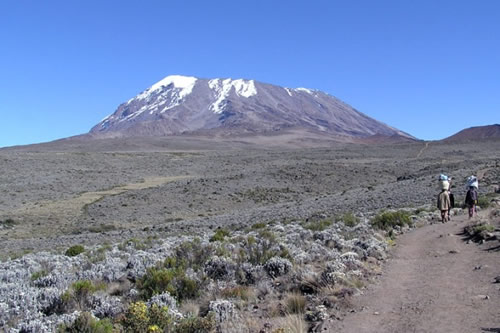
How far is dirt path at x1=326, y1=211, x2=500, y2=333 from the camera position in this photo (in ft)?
17.0

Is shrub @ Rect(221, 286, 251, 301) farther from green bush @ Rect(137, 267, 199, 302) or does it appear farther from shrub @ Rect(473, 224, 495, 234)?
shrub @ Rect(473, 224, 495, 234)

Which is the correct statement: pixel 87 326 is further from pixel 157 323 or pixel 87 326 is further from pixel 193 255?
pixel 193 255

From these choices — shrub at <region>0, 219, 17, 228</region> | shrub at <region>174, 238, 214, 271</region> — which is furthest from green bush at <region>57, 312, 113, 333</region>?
shrub at <region>0, 219, 17, 228</region>

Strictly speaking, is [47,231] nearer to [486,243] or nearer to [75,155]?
[486,243]

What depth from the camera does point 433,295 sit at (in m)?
6.20

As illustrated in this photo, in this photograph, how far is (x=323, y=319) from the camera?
5.52 metres

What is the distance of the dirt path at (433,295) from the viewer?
5176mm

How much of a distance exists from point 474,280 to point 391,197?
18241 mm

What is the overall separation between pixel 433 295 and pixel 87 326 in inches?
164

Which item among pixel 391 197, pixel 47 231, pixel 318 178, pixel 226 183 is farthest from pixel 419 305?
pixel 318 178

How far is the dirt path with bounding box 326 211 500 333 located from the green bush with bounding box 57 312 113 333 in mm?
2371

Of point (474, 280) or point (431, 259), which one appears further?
point (431, 259)

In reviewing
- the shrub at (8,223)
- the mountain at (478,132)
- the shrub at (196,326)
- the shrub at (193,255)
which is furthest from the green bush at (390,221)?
the mountain at (478,132)

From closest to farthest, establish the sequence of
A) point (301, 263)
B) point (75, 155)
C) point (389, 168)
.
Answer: point (301, 263) → point (389, 168) → point (75, 155)
